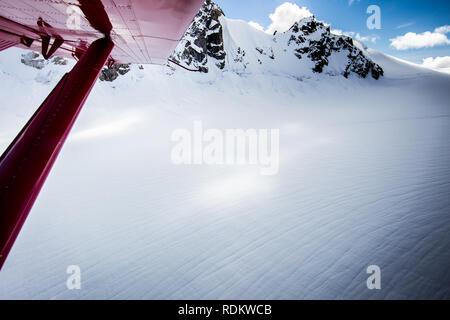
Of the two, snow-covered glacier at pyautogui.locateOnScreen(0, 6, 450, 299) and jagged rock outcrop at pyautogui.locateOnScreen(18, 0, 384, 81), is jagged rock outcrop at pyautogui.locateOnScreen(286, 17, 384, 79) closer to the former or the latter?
jagged rock outcrop at pyautogui.locateOnScreen(18, 0, 384, 81)

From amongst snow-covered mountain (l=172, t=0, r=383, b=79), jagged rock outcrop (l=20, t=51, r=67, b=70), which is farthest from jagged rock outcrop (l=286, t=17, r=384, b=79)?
jagged rock outcrop (l=20, t=51, r=67, b=70)

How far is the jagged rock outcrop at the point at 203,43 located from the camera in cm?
2266

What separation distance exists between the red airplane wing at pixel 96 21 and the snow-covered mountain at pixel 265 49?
73.7ft

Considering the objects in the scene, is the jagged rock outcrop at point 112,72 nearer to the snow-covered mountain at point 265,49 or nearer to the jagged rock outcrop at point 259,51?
the jagged rock outcrop at point 259,51

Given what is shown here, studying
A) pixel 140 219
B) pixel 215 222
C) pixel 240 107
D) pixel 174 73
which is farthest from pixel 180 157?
pixel 174 73

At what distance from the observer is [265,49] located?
31.6 m

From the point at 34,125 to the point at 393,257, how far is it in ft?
16.3

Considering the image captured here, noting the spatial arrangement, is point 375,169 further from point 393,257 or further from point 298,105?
point 298,105

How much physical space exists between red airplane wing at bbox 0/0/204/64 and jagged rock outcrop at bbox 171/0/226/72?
22576 mm

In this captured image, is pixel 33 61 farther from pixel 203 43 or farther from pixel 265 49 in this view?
pixel 265 49

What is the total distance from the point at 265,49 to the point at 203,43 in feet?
43.8

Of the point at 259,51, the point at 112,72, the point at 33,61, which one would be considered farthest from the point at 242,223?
the point at 259,51

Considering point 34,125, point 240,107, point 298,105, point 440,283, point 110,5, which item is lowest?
point 440,283
